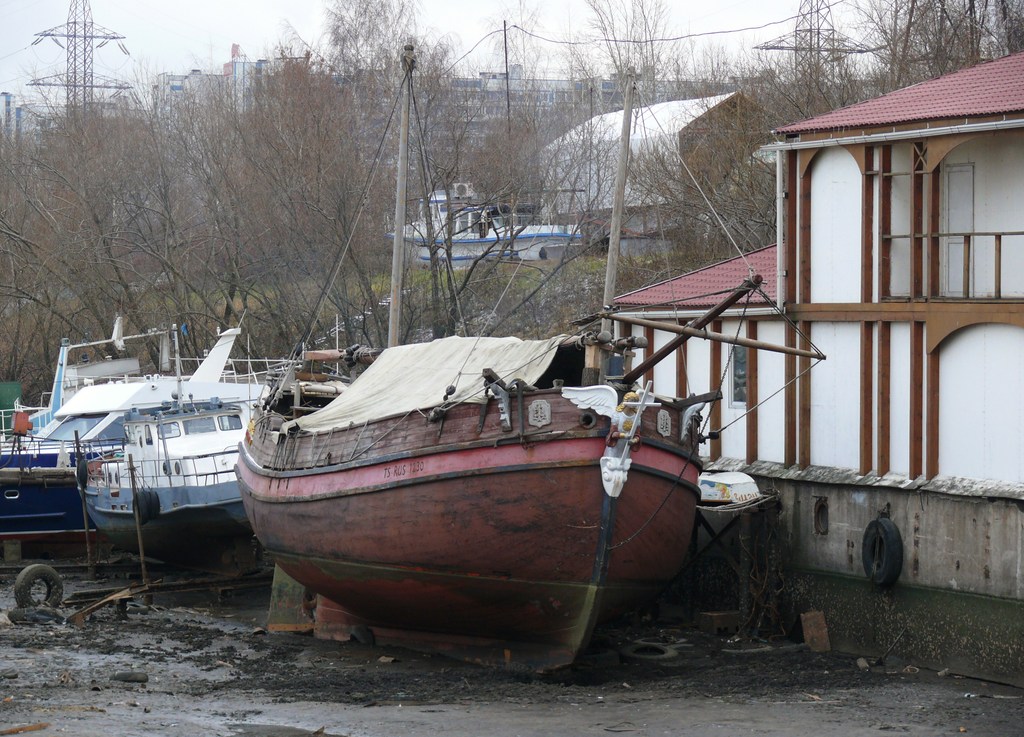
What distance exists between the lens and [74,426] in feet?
86.4

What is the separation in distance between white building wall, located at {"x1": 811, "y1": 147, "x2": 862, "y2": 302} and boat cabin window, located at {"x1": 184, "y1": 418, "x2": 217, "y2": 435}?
12.4 meters

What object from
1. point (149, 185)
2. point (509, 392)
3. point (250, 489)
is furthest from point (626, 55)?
point (509, 392)

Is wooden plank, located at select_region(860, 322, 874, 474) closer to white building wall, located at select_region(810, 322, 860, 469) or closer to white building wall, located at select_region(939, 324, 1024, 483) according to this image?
white building wall, located at select_region(810, 322, 860, 469)

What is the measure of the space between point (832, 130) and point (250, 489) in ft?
31.6

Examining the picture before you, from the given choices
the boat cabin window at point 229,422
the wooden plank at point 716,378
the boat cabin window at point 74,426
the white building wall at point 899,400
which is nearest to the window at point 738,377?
the wooden plank at point 716,378

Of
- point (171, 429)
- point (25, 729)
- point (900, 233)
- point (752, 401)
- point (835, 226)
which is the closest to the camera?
point (25, 729)

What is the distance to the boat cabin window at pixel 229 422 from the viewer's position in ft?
80.1

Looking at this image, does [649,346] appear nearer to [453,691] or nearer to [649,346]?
[649,346]

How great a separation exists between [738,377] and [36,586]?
35.0 feet

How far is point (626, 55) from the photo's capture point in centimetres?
3891

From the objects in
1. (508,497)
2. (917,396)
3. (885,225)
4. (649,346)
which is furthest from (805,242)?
(508,497)

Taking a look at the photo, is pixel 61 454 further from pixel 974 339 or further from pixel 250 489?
pixel 974 339

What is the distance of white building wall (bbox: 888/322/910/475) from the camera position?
49.4 feet

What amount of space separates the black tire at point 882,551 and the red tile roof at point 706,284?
4.31 m
